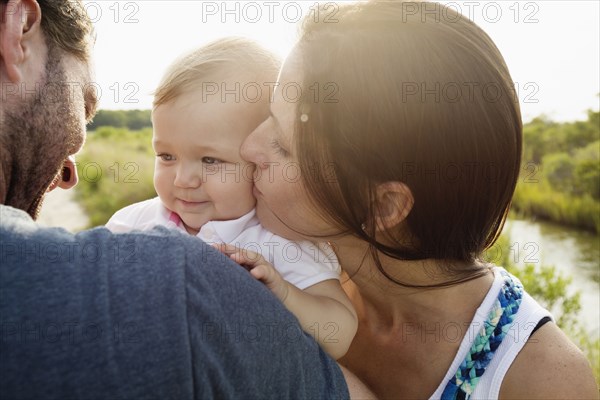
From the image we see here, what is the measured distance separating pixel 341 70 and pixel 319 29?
203 mm

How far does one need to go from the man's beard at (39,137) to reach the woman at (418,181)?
1.73 ft

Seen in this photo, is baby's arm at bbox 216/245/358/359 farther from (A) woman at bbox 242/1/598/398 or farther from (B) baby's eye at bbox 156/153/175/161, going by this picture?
(B) baby's eye at bbox 156/153/175/161

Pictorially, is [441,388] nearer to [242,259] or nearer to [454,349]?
[454,349]

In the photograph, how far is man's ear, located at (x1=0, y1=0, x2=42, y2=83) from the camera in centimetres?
156

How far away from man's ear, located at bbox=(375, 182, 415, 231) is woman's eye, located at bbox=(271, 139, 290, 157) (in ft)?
0.91

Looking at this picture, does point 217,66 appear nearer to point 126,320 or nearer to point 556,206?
point 126,320

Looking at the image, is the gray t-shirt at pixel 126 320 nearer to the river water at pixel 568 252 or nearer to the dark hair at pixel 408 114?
the dark hair at pixel 408 114

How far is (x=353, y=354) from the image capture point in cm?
212

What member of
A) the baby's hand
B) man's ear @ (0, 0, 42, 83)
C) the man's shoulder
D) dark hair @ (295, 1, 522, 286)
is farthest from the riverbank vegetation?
man's ear @ (0, 0, 42, 83)

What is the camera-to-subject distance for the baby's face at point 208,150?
6.16 ft

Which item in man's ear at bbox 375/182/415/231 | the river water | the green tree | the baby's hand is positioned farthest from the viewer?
the green tree

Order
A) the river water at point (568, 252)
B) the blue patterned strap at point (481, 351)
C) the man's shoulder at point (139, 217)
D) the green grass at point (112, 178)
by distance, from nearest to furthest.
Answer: the blue patterned strap at point (481, 351) → the man's shoulder at point (139, 217) → the river water at point (568, 252) → the green grass at point (112, 178)

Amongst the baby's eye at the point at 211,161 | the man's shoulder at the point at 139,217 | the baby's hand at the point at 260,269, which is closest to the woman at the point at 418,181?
the baby's eye at the point at 211,161

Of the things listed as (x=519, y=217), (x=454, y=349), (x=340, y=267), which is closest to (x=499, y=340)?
(x=454, y=349)
